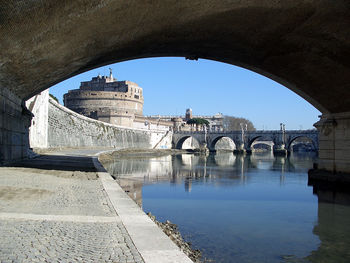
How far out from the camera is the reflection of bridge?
7712cm

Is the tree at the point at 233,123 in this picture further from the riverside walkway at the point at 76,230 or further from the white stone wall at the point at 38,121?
the riverside walkway at the point at 76,230

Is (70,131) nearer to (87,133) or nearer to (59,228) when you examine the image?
(87,133)

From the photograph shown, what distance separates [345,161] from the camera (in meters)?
16.9

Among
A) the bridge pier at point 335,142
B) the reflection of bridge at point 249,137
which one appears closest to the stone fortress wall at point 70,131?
the reflection of bridge at point 249,137

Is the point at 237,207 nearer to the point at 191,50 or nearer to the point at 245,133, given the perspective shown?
the point at 191,50

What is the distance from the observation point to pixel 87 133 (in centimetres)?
4847

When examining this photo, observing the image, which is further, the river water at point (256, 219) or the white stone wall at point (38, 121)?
the white stone wall at point (38, 121)

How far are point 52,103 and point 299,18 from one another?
2901 centimetres

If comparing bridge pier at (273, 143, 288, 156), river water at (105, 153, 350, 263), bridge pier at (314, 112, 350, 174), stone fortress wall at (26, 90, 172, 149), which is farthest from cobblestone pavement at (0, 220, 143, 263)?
bridge pier at (273, 143, 288, 156)

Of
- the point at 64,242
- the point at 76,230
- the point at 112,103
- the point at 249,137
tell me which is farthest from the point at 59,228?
the point at 249,137

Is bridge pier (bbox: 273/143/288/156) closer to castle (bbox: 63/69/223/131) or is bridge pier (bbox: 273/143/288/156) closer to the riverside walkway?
castle (bbox: 63/69/223/131)

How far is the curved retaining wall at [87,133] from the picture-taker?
36.4 metres

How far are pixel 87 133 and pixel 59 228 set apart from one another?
4460cm

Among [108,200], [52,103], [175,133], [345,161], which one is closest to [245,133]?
[175,133]
